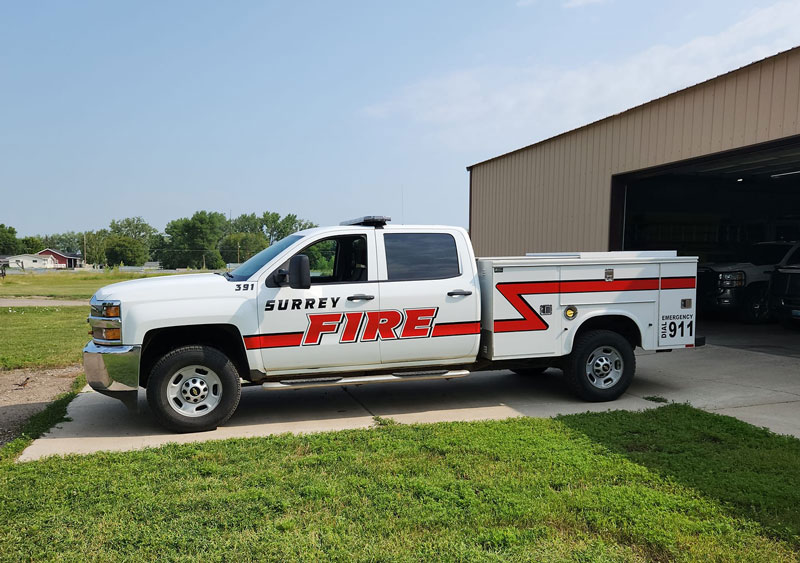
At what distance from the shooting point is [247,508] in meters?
4.05

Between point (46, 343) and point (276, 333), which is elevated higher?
point (276, 333)

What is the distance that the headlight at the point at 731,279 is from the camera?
14164mm

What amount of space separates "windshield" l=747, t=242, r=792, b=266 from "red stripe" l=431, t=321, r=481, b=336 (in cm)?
1104

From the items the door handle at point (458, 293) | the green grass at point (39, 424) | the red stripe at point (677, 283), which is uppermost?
the red stripe at point (677, 283)

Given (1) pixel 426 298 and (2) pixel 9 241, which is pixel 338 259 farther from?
(2) pixel 9 241

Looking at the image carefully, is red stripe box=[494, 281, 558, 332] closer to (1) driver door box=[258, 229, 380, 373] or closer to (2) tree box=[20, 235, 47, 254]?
(1) driver door box=[258, 229, 380, 373]

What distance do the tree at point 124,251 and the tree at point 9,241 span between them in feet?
99.4

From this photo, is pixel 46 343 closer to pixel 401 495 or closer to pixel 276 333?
pixel 276 333

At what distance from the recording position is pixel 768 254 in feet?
48.8

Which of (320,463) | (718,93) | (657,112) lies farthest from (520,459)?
(657,112)

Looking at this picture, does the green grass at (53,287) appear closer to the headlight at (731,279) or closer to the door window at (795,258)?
the headlight at (731,279)

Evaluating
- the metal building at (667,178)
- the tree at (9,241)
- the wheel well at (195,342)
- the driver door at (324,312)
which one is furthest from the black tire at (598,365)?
the tree at (9,241)

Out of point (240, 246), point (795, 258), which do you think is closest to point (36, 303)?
point (795, 258)

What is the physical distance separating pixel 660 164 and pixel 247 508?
9.88 m
